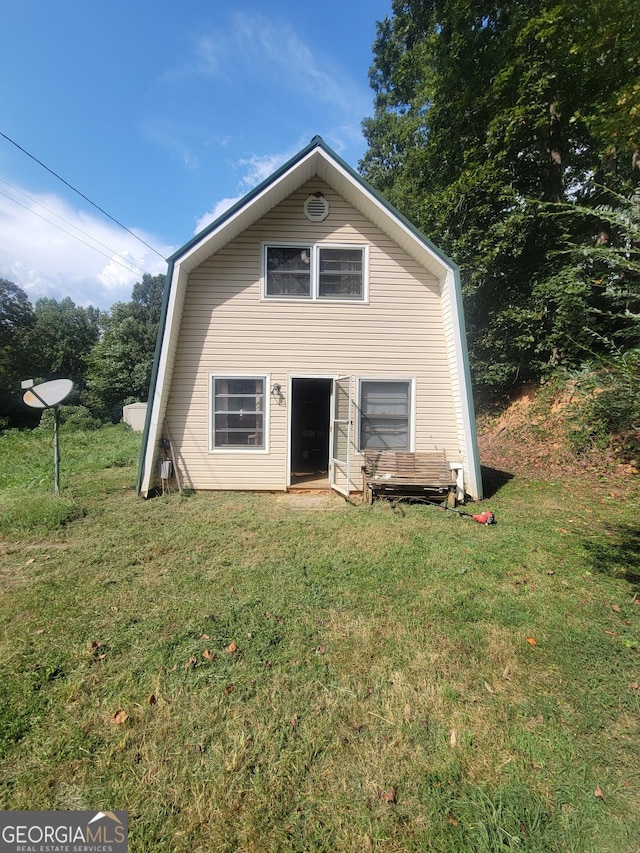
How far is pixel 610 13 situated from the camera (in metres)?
8.05

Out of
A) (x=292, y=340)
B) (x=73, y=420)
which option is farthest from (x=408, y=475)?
(x=73, y=420)

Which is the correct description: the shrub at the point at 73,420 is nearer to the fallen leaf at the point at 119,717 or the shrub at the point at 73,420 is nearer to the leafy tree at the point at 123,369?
the leafy tree at the point at 123,369

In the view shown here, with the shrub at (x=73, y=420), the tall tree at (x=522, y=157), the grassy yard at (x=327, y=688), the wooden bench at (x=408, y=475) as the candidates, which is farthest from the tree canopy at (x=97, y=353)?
the grassy yard at (x=327, y=688)

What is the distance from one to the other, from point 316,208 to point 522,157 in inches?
329

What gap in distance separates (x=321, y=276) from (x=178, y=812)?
7.25 m

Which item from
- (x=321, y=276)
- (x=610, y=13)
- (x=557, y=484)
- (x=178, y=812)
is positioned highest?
(x=610, y=13)

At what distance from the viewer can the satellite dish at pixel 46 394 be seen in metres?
6.34

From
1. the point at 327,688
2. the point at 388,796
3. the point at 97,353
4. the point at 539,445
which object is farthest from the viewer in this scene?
the point at 97,353

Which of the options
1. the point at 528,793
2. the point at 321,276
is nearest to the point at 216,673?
the point at 528,793

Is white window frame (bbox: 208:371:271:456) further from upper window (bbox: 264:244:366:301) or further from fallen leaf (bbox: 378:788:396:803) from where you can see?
fallen leaf (bbox: 378:788:396:803)

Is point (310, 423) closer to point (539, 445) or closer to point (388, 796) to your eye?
point (539, 445)

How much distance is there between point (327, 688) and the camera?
246 centimetres

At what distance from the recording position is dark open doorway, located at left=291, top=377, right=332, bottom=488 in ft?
35.2

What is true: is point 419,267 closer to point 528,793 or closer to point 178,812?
point 528,793
